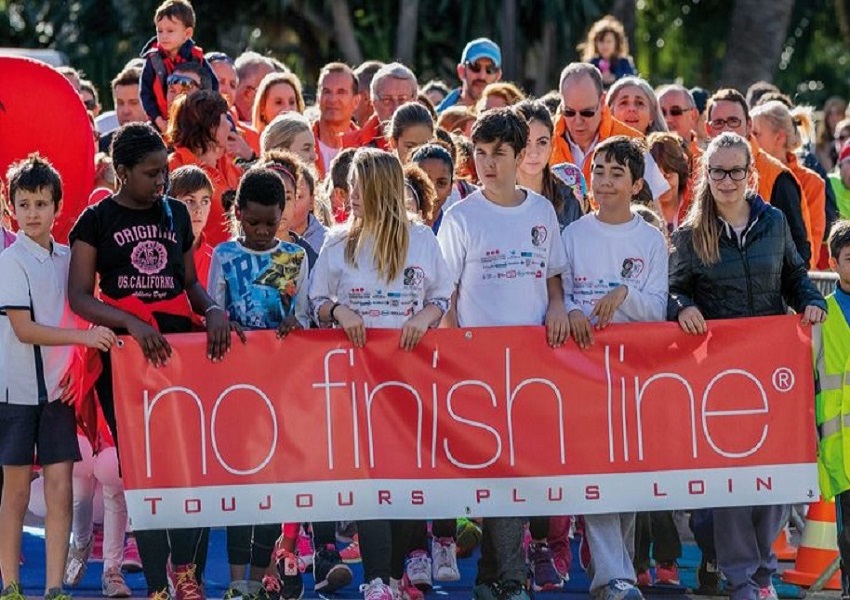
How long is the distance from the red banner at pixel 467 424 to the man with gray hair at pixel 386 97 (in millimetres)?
3395

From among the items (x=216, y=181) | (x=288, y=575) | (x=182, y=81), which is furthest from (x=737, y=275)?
(x=182, y=81)

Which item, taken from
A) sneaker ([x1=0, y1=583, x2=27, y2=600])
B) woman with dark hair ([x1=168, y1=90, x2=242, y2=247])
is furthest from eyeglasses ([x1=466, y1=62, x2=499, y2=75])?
sneaker ([x1=0, y1=583, x2=27, y2=600])

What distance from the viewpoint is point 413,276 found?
7.91m

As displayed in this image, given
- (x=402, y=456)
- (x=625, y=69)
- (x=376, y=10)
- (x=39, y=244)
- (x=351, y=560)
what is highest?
(x=376, y=10)

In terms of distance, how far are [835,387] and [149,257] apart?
3.05 metres

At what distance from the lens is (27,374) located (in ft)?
25.7

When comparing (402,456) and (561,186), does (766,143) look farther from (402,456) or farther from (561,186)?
(402,456)

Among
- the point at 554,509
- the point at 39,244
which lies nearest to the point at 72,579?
the point at 39,244

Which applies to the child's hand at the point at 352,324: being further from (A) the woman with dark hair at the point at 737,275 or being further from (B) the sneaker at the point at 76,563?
(B) the sneaker at the point at 76,563

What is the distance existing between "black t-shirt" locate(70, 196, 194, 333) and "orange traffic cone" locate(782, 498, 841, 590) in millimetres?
3255

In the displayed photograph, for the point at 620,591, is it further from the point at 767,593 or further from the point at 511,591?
the point at 767,593

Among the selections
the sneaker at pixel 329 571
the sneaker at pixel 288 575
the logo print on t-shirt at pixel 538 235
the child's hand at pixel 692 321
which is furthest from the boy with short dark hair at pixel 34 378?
the child's hand at pixel 692 321

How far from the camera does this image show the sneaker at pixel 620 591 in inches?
311

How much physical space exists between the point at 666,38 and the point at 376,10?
7.81 metres
